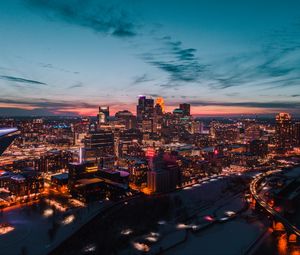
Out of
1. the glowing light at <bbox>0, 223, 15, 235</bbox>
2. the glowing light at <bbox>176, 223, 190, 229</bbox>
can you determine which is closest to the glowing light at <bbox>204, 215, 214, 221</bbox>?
the glowing light at <bbox>176, 223, 190, 229</bbox>

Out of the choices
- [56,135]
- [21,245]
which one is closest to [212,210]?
[21,245]

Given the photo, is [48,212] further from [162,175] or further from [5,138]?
[162,175]

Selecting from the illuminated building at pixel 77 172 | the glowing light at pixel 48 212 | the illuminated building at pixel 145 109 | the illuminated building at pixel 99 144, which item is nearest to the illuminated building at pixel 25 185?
the illuminated building at pixel 77 172

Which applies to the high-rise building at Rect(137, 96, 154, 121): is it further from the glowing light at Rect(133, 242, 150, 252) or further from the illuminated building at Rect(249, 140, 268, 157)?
the glowing light at Rect(133, 242, 150, 252)

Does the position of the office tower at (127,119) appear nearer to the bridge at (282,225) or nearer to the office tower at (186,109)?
the office tower at (186,109)

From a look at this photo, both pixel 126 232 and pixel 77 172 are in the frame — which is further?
pixel 77 172

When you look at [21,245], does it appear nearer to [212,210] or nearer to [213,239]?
[213,239]

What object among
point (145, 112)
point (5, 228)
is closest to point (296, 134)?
point (145, 112)

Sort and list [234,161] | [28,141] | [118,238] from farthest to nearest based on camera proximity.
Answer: [28,141] < [234,161] < [118,238]
